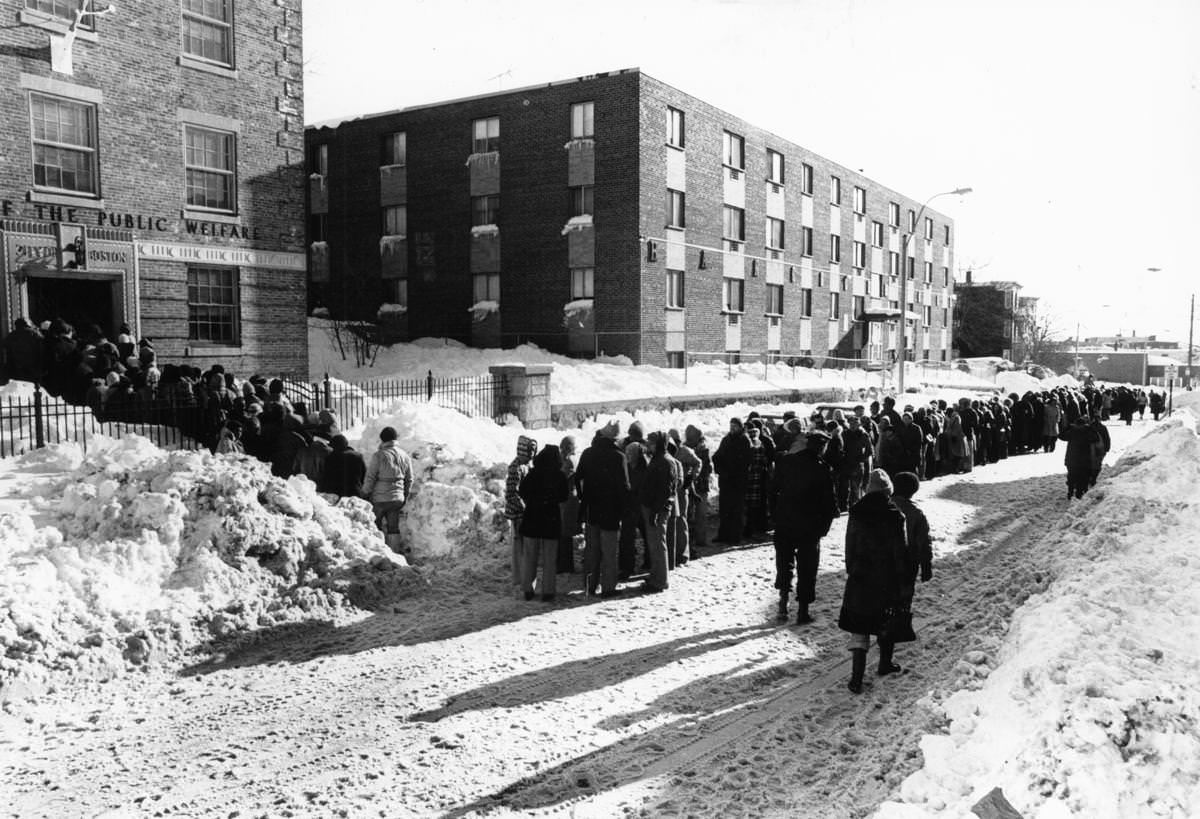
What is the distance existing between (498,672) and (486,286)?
2919 cm

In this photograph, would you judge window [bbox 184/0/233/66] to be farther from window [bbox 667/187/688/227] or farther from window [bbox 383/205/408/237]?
window [bbox 667/187/688/227]

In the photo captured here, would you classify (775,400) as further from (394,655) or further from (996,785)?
(996,785)

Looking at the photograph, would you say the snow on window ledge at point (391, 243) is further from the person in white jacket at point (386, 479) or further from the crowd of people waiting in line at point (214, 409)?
the person in white jacket at point (386, 479)

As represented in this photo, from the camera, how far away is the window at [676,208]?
3394 centimetres

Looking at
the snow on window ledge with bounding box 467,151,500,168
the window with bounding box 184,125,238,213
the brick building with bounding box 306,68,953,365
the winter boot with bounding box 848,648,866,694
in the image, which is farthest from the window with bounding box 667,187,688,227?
the winter boot with bounding box 848,648,866,694

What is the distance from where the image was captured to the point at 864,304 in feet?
168

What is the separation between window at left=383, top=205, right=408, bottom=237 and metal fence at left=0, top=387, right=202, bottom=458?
2434cm

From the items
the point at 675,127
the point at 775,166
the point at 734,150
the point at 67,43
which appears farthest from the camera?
the point at 775,166

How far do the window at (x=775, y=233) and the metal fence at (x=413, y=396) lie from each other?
25008 millimetres

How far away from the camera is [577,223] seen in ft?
109

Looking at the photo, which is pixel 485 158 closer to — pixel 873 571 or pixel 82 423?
pixel 82 423

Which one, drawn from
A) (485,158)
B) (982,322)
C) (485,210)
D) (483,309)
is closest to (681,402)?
(483,309)

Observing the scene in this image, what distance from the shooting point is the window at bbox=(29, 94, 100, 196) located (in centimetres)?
1756

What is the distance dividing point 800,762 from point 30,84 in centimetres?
1849
